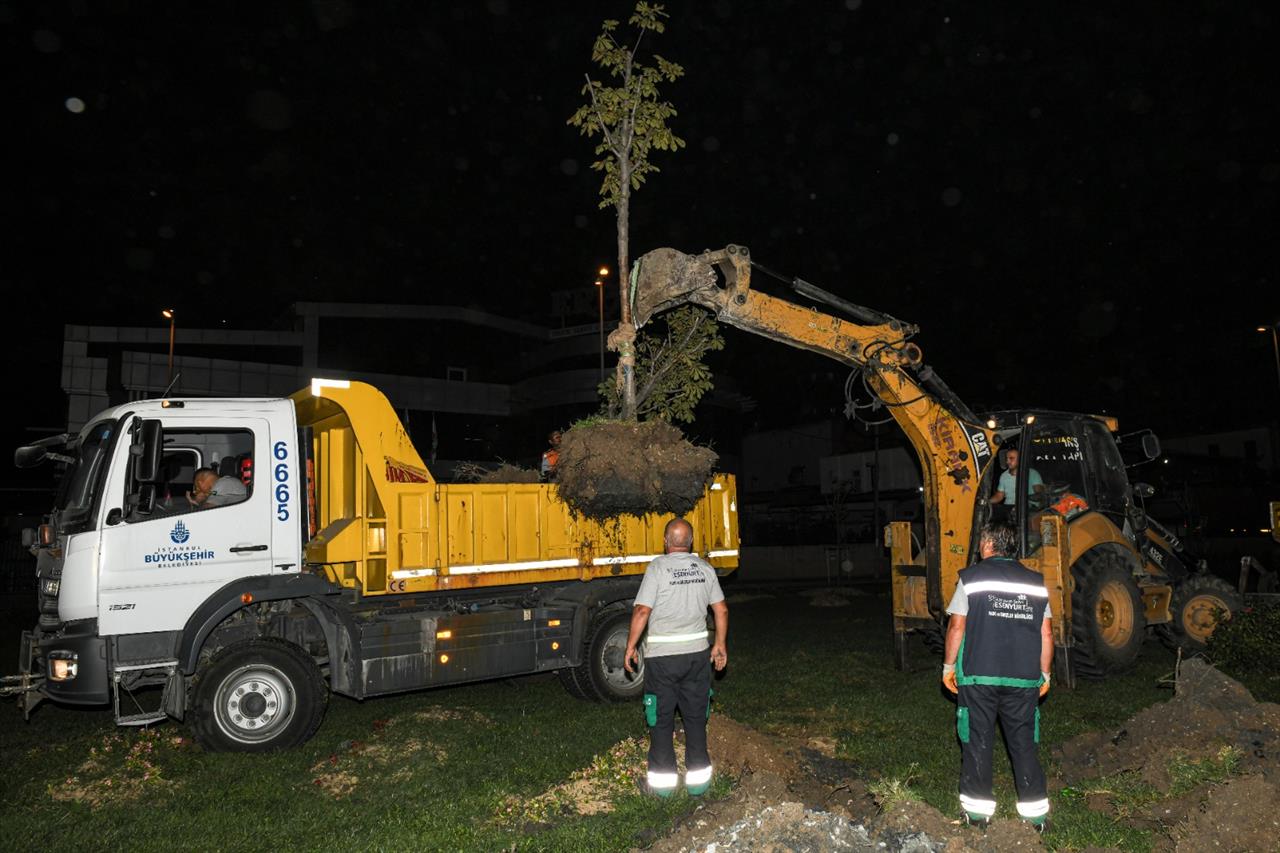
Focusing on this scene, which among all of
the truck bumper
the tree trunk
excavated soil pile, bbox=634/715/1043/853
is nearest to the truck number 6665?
the truck bumper

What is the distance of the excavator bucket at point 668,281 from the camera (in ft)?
27.6

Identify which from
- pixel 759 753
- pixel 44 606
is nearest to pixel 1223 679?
pixel 759 753

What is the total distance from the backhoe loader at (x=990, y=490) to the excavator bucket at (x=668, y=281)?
0.01 metres

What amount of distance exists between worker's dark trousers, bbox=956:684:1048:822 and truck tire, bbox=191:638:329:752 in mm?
5202

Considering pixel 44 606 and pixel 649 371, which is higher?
pixel 649 371

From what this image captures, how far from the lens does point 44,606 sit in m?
7.31

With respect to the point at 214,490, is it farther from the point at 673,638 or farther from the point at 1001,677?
the point at 1001,677

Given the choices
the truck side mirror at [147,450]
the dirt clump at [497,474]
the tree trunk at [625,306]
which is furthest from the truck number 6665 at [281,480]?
the tree trunk at [625,306]

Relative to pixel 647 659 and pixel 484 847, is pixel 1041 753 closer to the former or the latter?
pixel 647 659

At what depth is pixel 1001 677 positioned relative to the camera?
5.32 meters

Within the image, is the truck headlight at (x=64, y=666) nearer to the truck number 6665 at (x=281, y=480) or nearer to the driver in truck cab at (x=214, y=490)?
the driver in truck cab at (x=214, y=490)

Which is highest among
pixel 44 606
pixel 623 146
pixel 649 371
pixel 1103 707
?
pixel 623 146

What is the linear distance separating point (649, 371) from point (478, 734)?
496 cm

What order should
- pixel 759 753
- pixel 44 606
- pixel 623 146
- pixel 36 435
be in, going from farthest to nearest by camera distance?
pixel 36 435 → pixel 623 146 → pixel 44 606 → pixel 759 753
